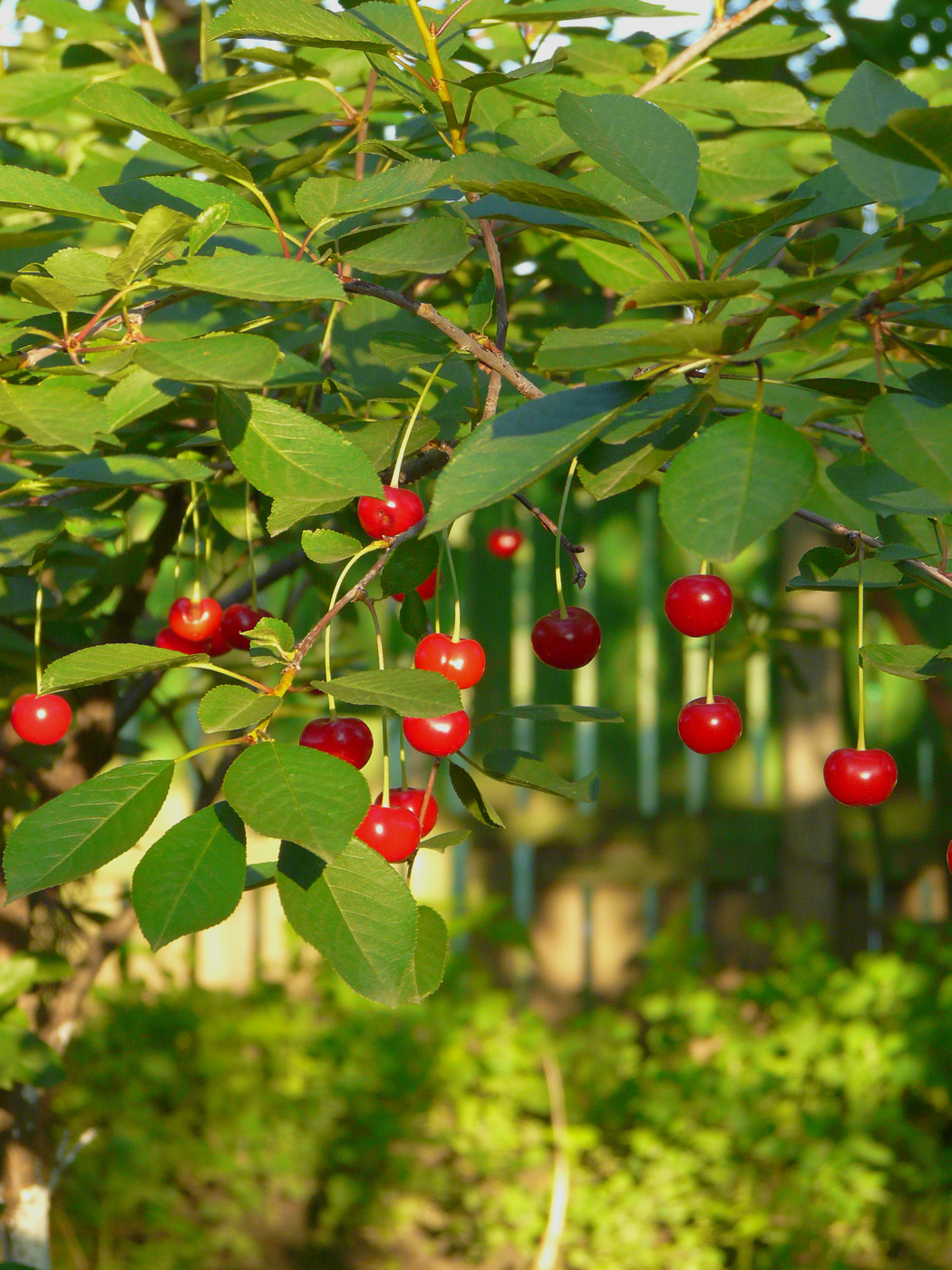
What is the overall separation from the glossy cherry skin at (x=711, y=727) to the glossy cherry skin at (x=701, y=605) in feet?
0.46

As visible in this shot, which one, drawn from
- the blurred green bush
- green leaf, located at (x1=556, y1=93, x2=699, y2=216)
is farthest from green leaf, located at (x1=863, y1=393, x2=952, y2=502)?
the blurred green bush

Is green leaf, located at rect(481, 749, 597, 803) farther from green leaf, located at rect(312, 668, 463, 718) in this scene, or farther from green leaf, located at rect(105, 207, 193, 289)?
green leaf, located at rect(105, 207, 193, 289)

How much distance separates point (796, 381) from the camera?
638mm

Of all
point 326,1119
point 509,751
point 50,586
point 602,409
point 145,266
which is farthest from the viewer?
point 326,1119

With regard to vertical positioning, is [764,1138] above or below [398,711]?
below

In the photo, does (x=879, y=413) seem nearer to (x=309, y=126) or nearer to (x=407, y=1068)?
(x=309, y=126)

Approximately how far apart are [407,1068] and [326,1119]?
0.73 ft

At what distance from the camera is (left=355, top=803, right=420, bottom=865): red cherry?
2.67ft

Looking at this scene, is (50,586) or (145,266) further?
(50,586)

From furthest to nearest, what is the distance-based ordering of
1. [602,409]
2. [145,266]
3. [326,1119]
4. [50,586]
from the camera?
[326,1119] → [50,586] → [145,266] → [602,409]

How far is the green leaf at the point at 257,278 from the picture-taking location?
0.63 metres

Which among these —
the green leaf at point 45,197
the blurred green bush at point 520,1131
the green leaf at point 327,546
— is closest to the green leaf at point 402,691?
the green leaf at point 327,546

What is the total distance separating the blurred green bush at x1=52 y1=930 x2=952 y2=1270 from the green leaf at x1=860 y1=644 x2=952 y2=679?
2.14 metres

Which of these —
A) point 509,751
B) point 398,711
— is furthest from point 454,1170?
A: point 398,711
